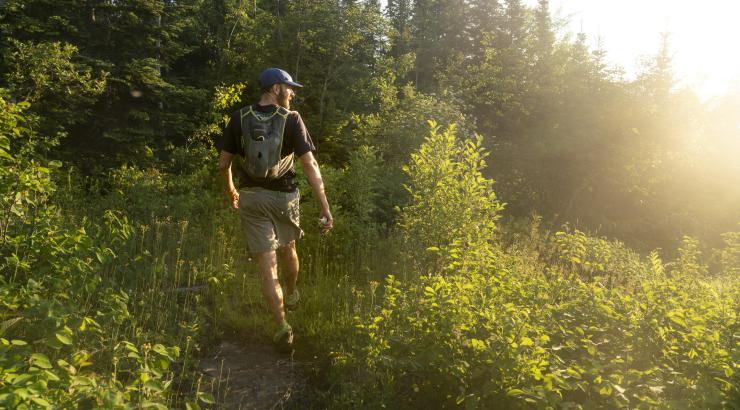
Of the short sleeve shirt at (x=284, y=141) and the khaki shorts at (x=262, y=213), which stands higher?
the short sleeve shirt at (x=284, y=141)

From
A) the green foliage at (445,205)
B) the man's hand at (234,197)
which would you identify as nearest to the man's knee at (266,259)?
the man's hand at (234,197)

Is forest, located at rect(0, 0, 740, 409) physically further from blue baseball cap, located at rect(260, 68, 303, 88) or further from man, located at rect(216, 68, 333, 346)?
blue baseball cap, located at rect(260, 68, 303, 88)

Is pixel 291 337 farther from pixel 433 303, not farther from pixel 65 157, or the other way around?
pixel 65 157

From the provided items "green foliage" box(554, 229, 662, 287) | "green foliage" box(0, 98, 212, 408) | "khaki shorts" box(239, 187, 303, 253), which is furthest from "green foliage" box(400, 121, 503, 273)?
"green foliage" box(0, 98, 212, 408)

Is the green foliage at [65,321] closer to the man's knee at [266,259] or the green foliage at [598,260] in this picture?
the man's knee at [266,259]

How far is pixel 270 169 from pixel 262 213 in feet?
1.33

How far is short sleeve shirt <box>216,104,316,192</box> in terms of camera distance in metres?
4.23

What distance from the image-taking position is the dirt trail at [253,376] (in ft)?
11.9

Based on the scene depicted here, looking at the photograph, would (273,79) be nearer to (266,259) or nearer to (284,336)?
(266,259)

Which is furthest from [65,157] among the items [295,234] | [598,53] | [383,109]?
[598,53]

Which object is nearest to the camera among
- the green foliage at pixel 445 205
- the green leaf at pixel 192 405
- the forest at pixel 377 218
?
the green leaf at pixel 192 405

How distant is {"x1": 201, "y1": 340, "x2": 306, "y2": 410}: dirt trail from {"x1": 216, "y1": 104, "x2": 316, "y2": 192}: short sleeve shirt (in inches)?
57.1

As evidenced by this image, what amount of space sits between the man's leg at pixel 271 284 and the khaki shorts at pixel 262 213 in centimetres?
7

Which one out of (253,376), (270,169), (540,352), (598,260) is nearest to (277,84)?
(270,169)
